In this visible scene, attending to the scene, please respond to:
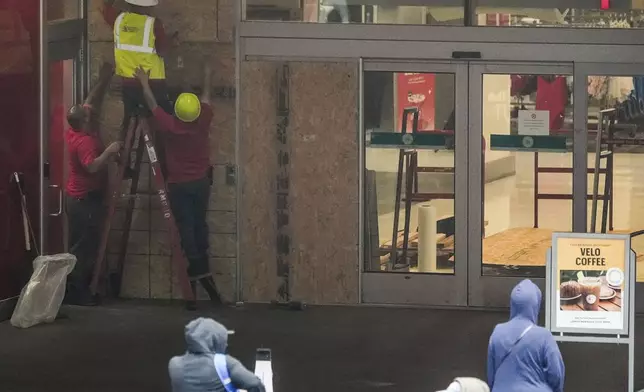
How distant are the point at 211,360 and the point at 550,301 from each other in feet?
10.9

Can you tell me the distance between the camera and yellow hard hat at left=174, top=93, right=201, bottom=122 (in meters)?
13.0

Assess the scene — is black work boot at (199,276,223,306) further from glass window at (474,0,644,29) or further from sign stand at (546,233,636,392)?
sign stand at (546,233,636,392)

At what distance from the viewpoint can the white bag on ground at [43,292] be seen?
39.7 feet

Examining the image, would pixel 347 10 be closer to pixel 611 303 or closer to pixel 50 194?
pixel 50 194

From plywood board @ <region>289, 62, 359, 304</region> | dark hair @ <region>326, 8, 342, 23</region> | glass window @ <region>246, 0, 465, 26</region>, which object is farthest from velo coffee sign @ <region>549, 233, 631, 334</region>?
dark hair @ <region>326, 8, 342, 23</region>

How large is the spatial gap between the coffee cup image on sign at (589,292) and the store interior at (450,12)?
497cm

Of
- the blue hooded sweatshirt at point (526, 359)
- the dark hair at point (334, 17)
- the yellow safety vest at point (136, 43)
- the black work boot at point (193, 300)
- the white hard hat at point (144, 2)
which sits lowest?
the black work boot at point (193, 300)

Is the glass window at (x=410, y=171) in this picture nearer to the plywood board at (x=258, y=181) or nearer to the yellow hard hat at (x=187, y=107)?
the plywood board at (x=258, y=181)

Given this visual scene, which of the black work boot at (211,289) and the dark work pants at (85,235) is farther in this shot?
the dark work pants at (85,235)

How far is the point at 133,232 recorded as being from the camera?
13500 millimetres

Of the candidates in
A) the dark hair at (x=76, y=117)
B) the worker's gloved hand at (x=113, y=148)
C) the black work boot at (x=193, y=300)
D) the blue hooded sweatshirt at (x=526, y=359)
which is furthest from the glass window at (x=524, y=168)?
the blue hooded sweatshirt at (x=526, y=359)

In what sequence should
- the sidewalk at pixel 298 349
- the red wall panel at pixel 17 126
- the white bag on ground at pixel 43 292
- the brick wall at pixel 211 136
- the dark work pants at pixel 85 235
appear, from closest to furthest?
the sidewalk at pixel 298 349
the white bag on ground at pixel 43 292
the red wall panel at pixel 17 126
the brick wall at pixel 211 136
the dark work pants at pixel 85 235

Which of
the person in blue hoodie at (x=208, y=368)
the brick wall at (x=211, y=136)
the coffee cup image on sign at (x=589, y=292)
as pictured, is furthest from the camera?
the brick wall at (x=211, y=136)

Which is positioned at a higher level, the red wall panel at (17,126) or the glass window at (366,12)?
the glass window at (366,12)
